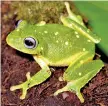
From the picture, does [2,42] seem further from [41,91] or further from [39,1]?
[41,91]

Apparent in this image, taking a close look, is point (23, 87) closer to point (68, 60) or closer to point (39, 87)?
point (39, 87)

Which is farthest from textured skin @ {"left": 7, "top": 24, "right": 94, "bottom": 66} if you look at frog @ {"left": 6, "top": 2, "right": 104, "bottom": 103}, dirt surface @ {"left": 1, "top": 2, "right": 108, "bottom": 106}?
dirt surface @ {"left": 1, "top": 2, "right": 108, "bottom": 106}

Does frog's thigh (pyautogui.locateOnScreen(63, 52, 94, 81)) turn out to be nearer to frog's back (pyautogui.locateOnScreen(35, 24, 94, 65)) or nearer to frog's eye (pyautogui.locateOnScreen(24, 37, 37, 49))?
frog's back (pyautogui.locateOnScreen(35, 24, 94, 65))

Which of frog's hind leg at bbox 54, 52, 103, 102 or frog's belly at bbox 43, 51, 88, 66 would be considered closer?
frog's hind leg at bbox 54, 52, 103, 102

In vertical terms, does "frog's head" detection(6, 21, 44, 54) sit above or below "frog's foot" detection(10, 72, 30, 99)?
above

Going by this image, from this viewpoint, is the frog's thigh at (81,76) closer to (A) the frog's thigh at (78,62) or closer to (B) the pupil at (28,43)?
(A) the frog's thigh at (78,62)

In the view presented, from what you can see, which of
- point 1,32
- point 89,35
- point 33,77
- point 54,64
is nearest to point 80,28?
point 89,35

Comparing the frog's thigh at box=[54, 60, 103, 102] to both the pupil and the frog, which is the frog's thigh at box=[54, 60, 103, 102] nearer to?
the frog

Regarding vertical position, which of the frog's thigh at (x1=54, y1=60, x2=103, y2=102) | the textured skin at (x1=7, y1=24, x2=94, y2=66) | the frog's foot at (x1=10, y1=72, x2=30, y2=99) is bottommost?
the frog's foot at (x1=10, y1=72, x2=30, y2=99)
